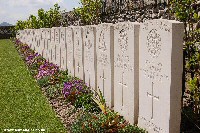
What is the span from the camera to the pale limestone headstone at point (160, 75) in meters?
4.78

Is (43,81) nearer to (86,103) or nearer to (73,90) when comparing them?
(73,90)

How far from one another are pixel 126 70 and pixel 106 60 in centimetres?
128

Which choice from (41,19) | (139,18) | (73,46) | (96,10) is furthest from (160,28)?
(41,19)

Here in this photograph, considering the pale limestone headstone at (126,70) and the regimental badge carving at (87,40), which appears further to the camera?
the regimental badge carving at (87,40)

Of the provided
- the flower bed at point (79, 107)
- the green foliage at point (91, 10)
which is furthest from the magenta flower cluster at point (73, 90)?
the green foliage at point (91, 10)

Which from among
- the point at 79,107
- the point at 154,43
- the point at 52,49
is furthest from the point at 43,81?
the point at 154,43

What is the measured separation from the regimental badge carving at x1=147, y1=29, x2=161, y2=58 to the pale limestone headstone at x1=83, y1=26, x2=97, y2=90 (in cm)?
322

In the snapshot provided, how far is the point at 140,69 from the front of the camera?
5.81 m

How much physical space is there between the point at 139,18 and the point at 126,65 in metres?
6.68

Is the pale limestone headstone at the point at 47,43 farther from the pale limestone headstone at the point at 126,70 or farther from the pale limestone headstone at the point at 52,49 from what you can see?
the pale limestone headstone at the point at 126,70

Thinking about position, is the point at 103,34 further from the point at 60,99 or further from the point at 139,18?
the point at 139,18

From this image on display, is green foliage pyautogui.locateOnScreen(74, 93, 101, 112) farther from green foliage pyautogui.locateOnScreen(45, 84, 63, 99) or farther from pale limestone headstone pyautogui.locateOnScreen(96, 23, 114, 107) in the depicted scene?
green foliage pyautogui.locateOnScreen(45, 84, 63, 99)

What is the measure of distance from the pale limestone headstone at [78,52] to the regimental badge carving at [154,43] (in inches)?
181

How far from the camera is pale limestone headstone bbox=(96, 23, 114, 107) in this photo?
725 centimetres
